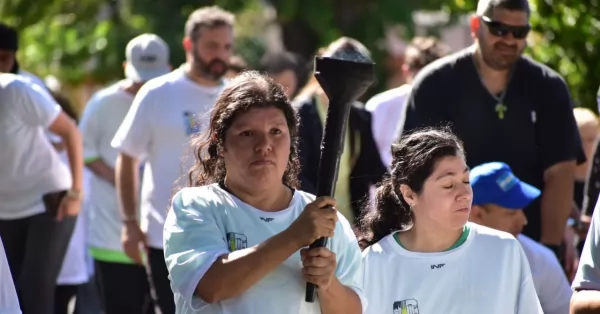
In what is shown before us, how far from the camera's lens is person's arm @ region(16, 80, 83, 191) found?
26.5ft

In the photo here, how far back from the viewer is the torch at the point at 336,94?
446cm

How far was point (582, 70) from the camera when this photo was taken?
32.0 ft

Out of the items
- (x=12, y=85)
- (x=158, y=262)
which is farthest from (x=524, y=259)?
(x=12, y=85)

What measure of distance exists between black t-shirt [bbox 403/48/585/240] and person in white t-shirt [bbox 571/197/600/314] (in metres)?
2.49

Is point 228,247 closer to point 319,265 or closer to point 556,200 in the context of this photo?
point 319,265

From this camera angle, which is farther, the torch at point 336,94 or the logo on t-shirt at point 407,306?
the logo on t-shirt at point 407,306

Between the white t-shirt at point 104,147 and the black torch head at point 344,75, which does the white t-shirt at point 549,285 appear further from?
the white t-shirt at point 104,147

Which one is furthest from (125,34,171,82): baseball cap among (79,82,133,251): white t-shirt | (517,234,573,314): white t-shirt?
(517,234,573,314): white t-shirt

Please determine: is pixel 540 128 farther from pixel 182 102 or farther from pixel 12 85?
pixel 12 85

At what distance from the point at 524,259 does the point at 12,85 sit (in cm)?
364

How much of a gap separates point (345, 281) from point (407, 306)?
71cm

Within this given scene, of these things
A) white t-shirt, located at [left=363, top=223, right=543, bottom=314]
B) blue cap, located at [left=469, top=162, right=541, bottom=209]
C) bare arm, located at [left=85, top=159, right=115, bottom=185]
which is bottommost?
bare arm, located at [left=85, top=159, right=115, bottom=185]

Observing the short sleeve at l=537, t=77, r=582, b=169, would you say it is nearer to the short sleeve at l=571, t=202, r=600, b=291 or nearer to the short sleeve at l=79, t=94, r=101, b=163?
the short sleeve at l=571, t=202, r=600, b=291

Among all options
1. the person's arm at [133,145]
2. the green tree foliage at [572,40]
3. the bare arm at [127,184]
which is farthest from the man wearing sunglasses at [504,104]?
the green tree foliage at [572,40]
